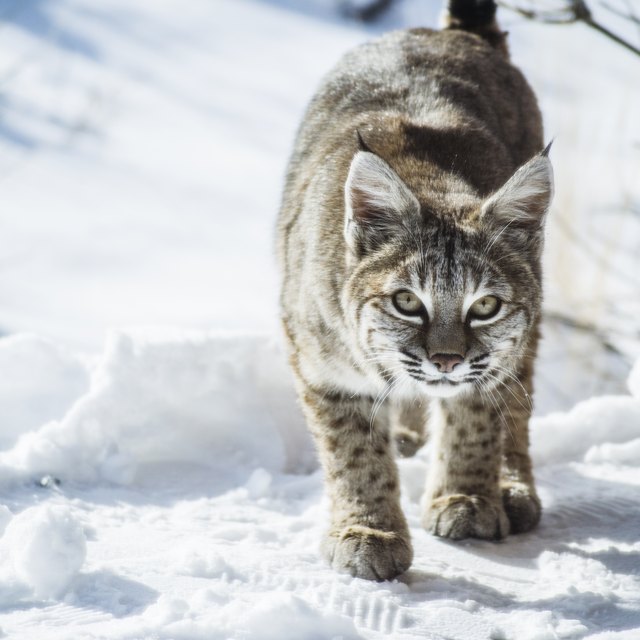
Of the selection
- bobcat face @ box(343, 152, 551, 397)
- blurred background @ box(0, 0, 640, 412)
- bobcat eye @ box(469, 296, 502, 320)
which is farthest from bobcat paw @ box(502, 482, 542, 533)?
blurred background @ box(0, 0, 640, 412)

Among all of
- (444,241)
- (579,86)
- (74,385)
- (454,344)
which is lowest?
(74,385)

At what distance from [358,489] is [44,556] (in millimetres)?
1104

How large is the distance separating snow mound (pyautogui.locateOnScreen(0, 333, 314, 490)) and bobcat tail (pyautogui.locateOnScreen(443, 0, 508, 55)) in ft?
5.70

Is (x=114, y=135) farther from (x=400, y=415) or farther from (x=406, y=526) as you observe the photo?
(x=406, y=526)

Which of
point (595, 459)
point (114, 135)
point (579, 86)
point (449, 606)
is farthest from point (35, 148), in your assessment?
point (449, 606)

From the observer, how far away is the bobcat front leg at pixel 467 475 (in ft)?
11.7

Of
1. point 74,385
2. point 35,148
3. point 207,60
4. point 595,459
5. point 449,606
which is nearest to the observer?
point 449,606

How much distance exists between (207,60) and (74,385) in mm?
8473

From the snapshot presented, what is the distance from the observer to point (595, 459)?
13.8 feet

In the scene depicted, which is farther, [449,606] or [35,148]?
[35,148]

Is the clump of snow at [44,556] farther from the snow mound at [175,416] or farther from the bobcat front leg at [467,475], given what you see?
the bobcat front leg at [467,475]

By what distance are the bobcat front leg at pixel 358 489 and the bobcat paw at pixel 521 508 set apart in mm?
484

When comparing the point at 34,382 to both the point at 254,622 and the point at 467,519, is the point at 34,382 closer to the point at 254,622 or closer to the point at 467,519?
the point at 467,519

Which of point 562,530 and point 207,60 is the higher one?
point 207,60
